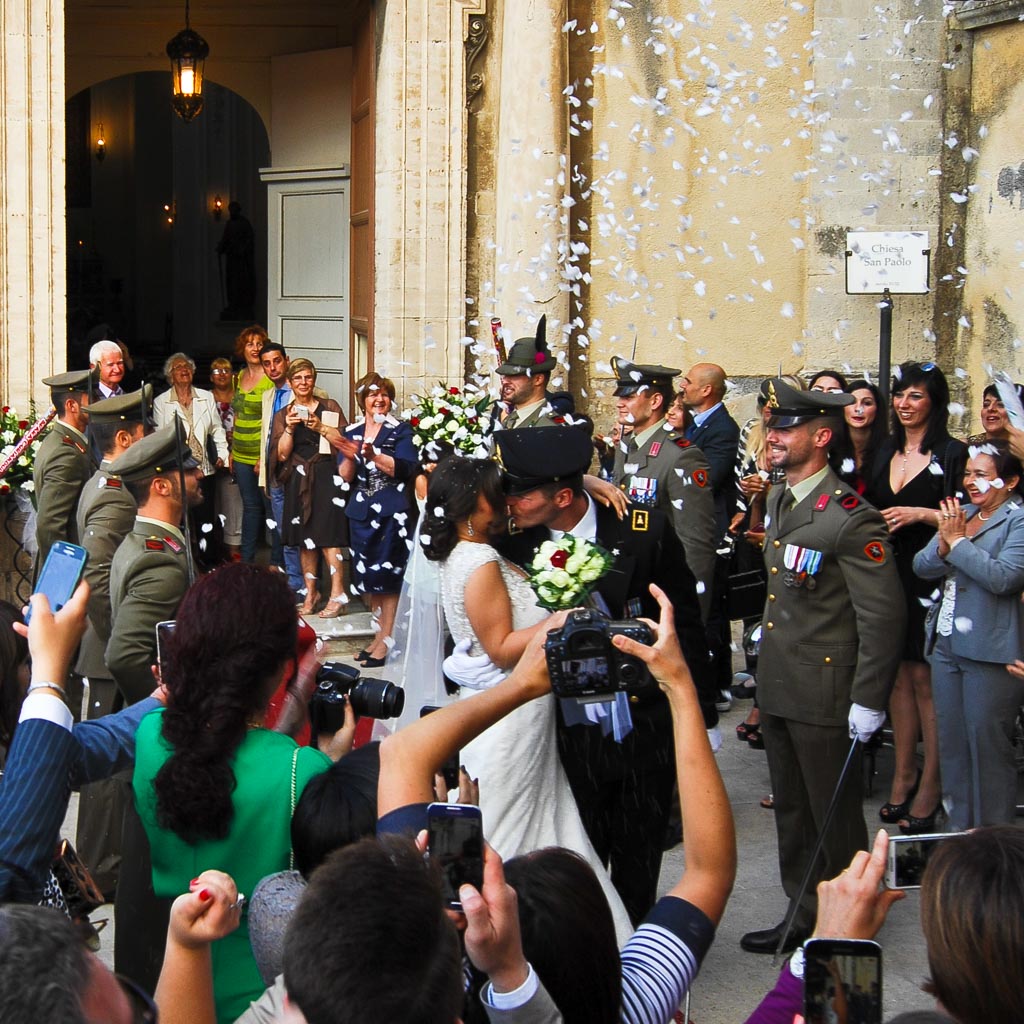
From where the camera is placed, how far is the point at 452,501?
4.24 meters

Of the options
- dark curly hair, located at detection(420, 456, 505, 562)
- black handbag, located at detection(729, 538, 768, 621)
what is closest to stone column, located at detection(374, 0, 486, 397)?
black handbag, located at detection(729, 538, 768, 621)

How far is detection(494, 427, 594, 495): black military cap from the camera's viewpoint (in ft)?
13.8

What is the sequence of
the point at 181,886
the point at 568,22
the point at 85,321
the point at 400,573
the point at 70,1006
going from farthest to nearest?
the point at 85,321, the point at 568,22, the point at 400,573, the point at 181,886, the point at 70,1006

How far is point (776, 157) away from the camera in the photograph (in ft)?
32.7

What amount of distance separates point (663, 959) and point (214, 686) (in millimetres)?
960

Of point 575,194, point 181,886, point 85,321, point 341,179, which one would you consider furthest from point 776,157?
point 85,321

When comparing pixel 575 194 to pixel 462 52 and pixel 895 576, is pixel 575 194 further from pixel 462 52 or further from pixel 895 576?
pixel 895 576

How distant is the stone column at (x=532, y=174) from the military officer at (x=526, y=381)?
5.59ft

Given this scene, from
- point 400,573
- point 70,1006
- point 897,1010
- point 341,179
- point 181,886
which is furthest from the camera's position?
point 341,179

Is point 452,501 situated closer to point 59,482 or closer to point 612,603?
point 612,603

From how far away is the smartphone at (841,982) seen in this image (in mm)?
1801

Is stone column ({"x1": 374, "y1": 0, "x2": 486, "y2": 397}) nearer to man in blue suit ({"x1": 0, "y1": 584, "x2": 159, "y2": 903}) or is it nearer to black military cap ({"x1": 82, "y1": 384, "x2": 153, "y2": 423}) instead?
black military cap ({"x1": 82, "y1": 384, "x2": 153, "y2": 423})

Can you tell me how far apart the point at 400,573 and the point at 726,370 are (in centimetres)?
278

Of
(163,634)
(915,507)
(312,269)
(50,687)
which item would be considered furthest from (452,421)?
(50,687)
